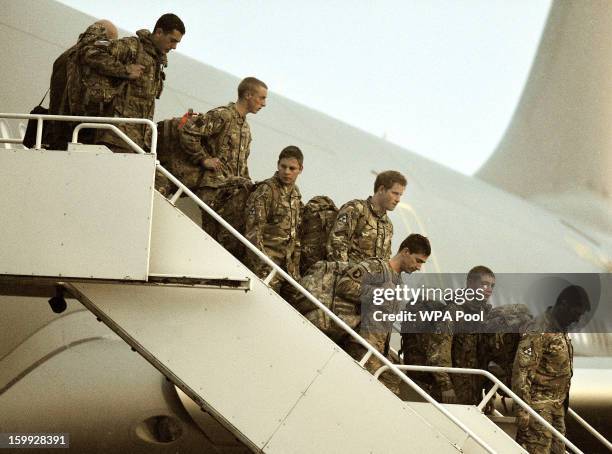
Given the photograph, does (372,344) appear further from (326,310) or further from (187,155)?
(187,155)

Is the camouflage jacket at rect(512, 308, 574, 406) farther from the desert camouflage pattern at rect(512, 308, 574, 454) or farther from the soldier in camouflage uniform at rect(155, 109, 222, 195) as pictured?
the soldier in camouflage uniform at rect(155, 109, 222, 195)

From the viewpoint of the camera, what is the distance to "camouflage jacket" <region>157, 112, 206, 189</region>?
29.1 feet

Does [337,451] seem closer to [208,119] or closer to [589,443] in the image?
[208,119]

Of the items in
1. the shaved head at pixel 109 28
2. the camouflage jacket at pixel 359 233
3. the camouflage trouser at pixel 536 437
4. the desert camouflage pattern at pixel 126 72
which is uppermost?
the shaved head at pixel 109 28

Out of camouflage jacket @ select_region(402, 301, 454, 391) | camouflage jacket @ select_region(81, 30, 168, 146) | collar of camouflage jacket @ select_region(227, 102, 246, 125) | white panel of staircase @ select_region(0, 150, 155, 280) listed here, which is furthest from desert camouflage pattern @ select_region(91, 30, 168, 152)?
camouflage jacket @ select_region(402, 301, 454, 391)

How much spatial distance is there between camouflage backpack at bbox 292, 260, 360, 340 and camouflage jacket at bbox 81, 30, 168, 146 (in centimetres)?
175

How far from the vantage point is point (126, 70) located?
27.5 feet

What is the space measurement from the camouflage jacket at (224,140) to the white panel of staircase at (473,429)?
2.45m

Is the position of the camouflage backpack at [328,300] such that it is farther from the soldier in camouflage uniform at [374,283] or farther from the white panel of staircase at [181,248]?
the white panel of staircase at [181,248]

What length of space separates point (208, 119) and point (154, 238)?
83.8 inches

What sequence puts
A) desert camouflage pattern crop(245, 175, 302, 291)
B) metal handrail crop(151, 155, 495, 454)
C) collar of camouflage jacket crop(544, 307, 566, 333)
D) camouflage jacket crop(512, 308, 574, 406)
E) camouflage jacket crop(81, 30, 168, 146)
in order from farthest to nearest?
1. collar of camouflage jacket crop(544, 307, 566, 333)
2. camouflage jacket crop(512, 308, 574, 406)
3. camouflage jacket crop(81, 30, 168, 146)
4. desert camouflage pattern crop(245, 175, 302, 291)
5. metal handrail crop(151, 155, 495, 454)

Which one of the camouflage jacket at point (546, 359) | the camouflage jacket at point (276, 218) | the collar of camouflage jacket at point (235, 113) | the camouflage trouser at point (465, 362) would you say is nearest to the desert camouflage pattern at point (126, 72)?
the collar of camouflage jacket at point (235, 113)

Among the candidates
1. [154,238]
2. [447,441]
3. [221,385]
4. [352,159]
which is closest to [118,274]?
[154,238]

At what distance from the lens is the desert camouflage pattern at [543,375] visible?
8.98 metres
